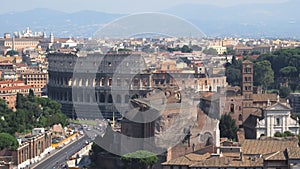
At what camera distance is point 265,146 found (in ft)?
66.5

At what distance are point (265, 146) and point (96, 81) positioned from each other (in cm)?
2164

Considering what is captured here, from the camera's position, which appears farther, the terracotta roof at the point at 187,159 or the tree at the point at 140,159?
the tree at the point at 140,159

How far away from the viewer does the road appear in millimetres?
24938

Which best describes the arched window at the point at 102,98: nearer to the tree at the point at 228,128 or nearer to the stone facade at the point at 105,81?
the stone facade at the point at 105,81

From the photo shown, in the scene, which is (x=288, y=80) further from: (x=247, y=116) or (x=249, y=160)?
(x=249, y=160)

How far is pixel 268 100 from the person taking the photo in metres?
27.9

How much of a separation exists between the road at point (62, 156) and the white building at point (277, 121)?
210 inches

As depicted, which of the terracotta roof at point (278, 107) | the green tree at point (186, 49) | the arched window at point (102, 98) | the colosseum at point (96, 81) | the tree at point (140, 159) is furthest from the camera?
the green tree at point (186, 49)

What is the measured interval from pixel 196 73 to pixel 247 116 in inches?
386

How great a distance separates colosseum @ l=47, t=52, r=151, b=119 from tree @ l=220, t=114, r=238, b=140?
3.52m

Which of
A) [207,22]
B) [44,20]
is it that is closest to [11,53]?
[207,22]

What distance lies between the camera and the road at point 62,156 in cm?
2494

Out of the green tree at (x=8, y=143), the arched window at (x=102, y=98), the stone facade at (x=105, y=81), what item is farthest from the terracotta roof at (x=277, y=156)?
the arched window at (x=102, y=98)

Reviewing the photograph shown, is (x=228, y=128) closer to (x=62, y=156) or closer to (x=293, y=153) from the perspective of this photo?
(x=62, y=156)
